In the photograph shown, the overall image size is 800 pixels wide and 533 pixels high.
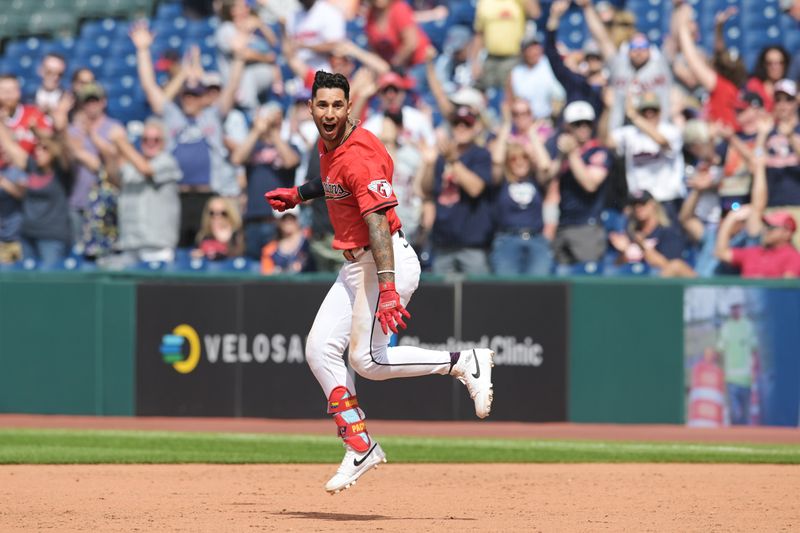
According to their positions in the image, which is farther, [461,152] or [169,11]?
[169,11]

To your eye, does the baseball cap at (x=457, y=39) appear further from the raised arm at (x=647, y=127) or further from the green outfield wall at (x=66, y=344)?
the green outfield wall at (x=66, y=344)

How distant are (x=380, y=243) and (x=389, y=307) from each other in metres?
0.32

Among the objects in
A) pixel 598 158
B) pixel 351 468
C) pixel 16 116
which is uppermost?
pixel 16 116

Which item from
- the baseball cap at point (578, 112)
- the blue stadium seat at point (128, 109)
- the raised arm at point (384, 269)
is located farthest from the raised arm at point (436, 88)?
the raised arm at point (384, 269)

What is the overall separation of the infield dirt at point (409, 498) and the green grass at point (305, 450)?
46 centimetres

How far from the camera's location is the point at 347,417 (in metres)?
7.05

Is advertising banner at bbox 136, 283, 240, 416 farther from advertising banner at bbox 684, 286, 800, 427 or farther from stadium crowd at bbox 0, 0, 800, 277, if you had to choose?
advertising banner at bbox 684, 286, 800, 427

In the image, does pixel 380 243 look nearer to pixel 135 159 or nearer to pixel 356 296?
pixel 356 296

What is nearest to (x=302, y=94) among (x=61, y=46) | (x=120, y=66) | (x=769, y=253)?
(x=769, y=253)

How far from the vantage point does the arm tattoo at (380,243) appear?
668cm

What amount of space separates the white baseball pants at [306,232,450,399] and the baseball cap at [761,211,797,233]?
5868mm

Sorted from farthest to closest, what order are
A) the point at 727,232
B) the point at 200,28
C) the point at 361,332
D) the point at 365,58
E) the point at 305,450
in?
the point at 200,28 < the point at 365,58 < the point at 727,232 < the point at 305,450 < the point at 361,332

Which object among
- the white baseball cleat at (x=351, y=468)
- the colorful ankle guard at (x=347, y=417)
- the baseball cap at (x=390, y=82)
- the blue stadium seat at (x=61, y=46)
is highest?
the blue stadium seat at (x=61, y=46)

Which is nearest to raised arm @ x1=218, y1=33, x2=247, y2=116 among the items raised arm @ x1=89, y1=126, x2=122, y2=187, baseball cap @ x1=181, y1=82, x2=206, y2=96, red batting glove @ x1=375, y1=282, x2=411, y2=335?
baseball cap @ x1=181, y1=82, x2=206, y2=96
